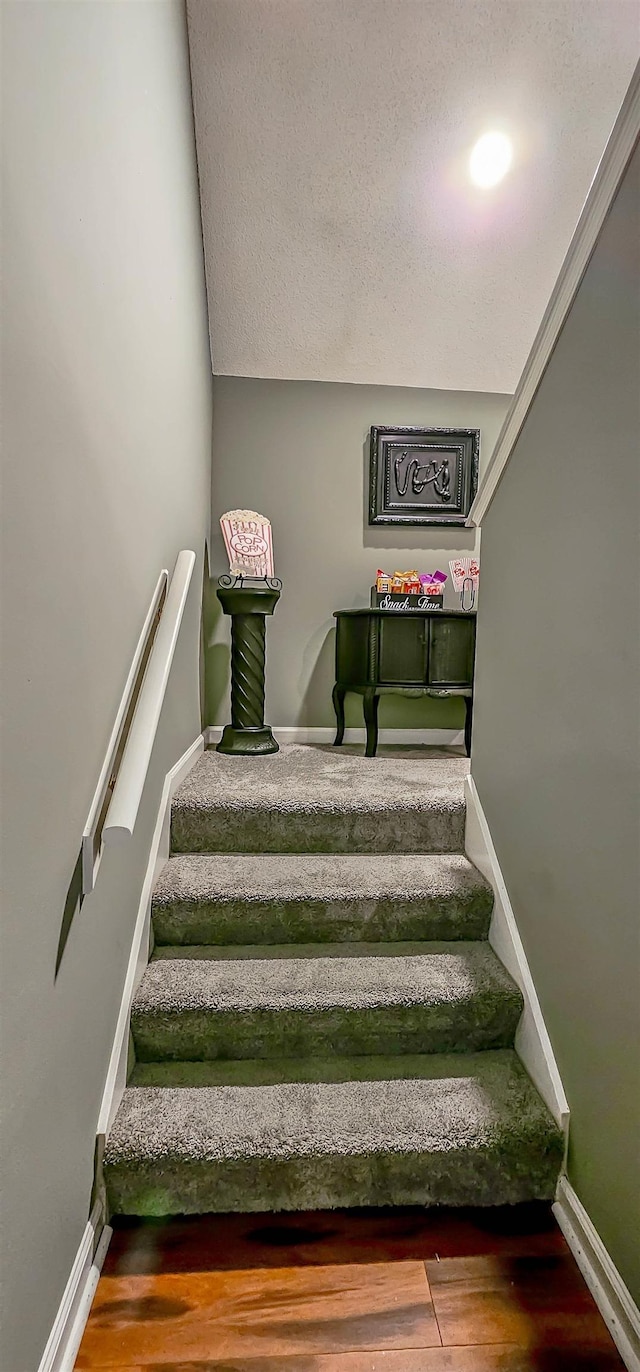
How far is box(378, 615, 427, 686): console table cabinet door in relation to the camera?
107 inches

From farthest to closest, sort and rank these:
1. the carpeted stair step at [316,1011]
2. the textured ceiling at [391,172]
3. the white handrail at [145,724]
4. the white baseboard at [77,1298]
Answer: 1. the textured ceiling at [391,172]
2. the carpeted stair step at [316,1011]
3. the white handrail at [145,724]
4. the white baseboard at [77,1298]

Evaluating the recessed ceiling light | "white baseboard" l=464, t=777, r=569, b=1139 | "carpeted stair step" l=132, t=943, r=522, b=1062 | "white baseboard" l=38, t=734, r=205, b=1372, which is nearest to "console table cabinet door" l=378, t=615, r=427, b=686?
"white baseboard" l=464, t=777, r=569, b=1139

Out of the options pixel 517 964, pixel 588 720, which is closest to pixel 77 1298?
pixel 517 964

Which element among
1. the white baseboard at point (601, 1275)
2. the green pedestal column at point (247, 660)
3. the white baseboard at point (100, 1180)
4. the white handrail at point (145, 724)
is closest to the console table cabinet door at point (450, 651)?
the green pedestal column at point (247, 660)

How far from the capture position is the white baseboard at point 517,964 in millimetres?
1283

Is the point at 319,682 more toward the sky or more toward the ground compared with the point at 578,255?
more toward the ground

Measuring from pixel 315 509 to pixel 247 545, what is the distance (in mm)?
567

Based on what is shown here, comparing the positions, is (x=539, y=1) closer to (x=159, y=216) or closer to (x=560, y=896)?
(x=159, y=216)

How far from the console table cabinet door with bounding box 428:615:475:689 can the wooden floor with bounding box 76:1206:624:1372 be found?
1.89m

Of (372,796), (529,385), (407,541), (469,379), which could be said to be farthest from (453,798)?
(469,379)

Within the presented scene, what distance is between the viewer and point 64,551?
3.13ft

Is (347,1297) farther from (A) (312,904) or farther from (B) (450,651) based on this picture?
(B) (450,651)

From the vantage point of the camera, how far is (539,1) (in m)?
2.04

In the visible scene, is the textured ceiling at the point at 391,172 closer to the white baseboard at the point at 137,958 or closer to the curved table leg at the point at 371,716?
the curved table leg at the point at 371,716
